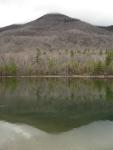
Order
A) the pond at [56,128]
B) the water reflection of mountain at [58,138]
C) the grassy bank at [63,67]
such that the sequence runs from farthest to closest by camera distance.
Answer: the grassy bank at [63,67] → the pond at [56,128] → the water reflection of mountain at [58,138]

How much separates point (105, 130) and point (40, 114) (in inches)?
426

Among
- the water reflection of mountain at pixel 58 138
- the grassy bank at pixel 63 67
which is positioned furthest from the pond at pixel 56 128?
the grassy bank at pixel 63 67

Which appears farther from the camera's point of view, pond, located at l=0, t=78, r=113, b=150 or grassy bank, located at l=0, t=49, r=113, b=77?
grassy bank, located at l=0, t=49, r=113, b=77

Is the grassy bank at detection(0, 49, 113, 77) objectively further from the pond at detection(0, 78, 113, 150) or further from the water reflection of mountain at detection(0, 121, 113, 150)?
the water reflection of mountain at detection(0, 121, 113, 150)

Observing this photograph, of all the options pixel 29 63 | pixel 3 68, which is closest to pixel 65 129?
pixel 3 68

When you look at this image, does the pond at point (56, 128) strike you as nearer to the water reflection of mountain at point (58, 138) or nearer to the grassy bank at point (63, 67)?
the water reflection of mountain at point (58, 138)

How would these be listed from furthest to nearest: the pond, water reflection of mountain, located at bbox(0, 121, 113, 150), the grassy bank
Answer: the grassy bank → the pond → water reflection of mountain, located at bbox(0, 121, 113, 150)

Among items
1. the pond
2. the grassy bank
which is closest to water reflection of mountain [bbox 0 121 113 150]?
the pond

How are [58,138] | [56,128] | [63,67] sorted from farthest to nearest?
1. [63,67]
2. [56,128]
3. [58,138]

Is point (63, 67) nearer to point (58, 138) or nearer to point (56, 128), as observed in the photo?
point (56, 128)

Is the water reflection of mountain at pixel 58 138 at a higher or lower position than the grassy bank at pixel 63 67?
higher

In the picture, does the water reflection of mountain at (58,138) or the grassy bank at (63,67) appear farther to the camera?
the grassy bank at (63,67)

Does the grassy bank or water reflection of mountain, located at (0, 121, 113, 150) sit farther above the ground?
water reflection of mountain, located at (0, 121, 113, 150)

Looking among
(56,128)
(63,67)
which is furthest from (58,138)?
(63,67)
